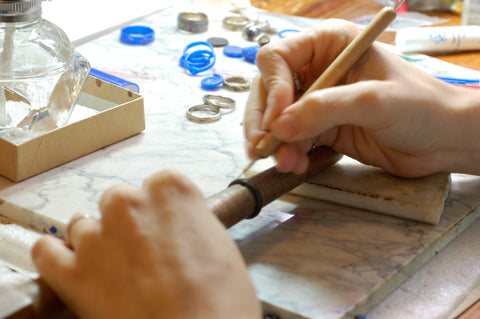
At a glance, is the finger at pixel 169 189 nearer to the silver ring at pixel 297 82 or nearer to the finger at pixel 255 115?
the finger at pixel 255 115

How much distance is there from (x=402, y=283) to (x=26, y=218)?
0.51m

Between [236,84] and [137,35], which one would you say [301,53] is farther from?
[137,35]

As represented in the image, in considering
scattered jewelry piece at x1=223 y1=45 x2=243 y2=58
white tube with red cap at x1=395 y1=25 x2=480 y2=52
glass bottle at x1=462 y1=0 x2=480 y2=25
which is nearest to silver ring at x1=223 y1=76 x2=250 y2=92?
scattered jewelry piece at x1=223 y1=45 x2=243 y2=58

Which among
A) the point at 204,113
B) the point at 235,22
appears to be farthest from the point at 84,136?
the point at 235,22

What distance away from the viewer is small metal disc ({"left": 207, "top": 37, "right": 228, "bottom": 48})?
1.47 metres

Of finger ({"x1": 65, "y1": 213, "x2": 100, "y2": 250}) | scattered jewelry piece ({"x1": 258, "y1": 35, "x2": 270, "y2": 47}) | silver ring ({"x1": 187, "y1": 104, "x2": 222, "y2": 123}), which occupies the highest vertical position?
finger ({"x1": 65, "y1": 213, "x2": 100, "y2": 250})

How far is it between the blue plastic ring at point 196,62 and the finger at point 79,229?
27.4 inches

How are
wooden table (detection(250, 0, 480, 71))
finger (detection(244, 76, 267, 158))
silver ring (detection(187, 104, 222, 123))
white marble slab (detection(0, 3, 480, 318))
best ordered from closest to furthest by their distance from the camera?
white marble slab (detection(0, 3, 480, 318)) → finger (detection(244, 76, 267, 158)) → silver ring (detection(187, 104, 222, 123)) → wooden table (detection(250, 0, 480, 71))

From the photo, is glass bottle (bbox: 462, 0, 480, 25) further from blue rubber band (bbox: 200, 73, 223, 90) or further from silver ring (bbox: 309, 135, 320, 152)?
silver ring (bbox: 309, 135, 320, 152)

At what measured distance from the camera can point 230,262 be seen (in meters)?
0.61

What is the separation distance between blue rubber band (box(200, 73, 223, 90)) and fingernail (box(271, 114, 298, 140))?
49cm

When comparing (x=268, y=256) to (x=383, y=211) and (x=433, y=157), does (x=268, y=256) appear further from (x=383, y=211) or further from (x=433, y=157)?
(x=433, y=157)

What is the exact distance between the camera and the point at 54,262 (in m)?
0.62

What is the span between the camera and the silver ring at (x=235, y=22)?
61.9 inches
